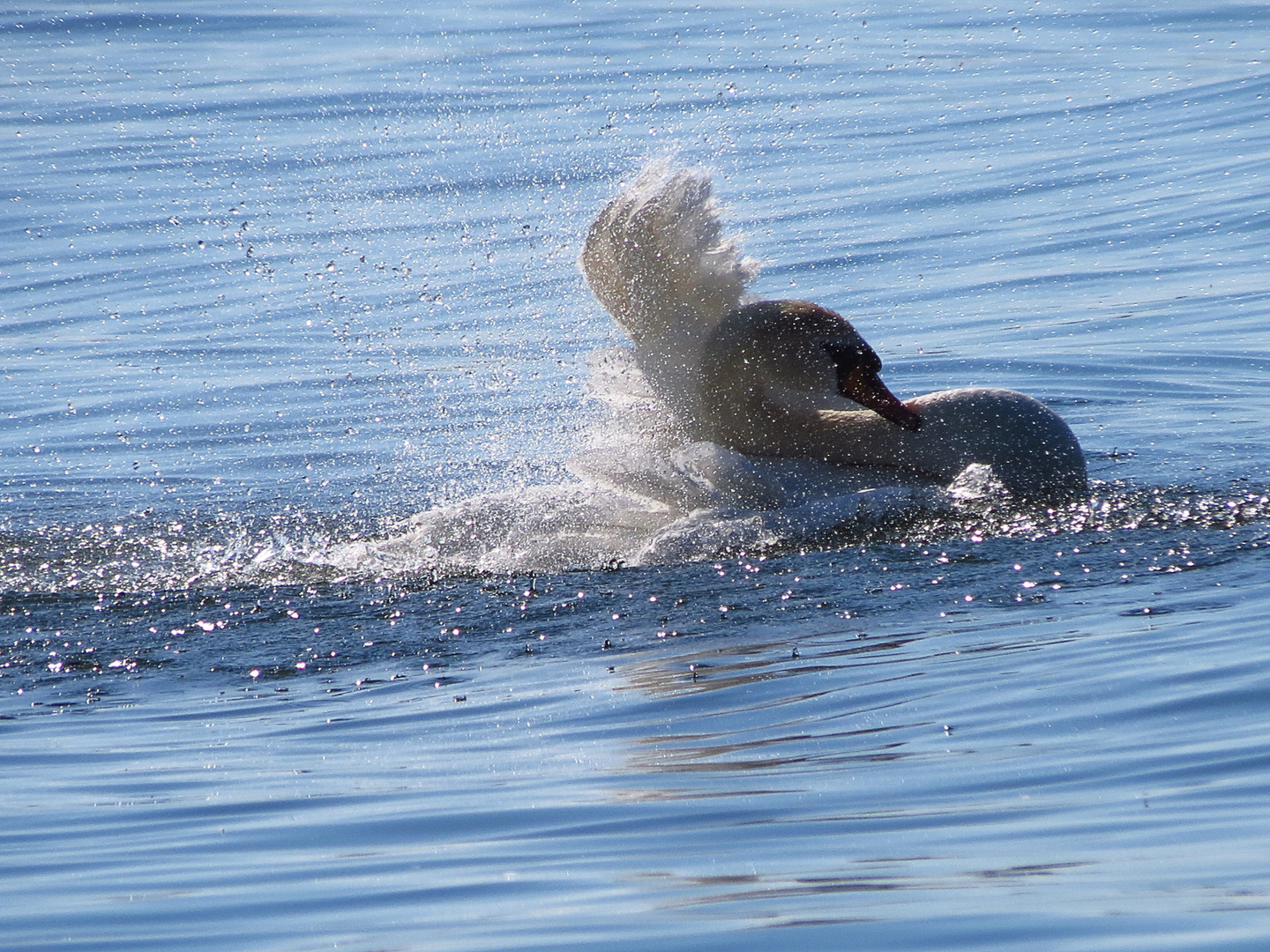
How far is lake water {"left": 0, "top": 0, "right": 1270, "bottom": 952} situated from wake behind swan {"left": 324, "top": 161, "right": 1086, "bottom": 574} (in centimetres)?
9

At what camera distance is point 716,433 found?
25.5 feet

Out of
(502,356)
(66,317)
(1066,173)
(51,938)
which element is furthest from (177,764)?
(1066,173)

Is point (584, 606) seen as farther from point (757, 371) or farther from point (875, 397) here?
point (875, 397)

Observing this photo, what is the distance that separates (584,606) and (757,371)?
176cm

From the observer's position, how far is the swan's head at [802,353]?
759 cm

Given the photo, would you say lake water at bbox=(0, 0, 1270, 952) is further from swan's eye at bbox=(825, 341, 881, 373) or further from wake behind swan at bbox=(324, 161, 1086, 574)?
swan's eye at bbox=(825, 341, 881, 373)

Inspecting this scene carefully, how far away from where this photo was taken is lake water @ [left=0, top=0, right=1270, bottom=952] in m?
3.70

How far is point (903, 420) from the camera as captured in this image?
7562 mm

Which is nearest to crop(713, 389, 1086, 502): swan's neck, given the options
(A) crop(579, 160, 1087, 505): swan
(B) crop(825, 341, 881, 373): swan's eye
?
(A) crop(579, 160, 1087, 505): swan

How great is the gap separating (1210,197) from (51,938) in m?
13.9

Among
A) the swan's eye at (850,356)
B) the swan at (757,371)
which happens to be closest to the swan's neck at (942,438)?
the swan at (757,371)

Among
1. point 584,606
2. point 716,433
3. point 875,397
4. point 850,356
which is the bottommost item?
point 584,606

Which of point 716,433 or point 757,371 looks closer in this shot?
point 757,371

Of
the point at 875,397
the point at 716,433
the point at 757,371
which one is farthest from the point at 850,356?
the point at 716,433
